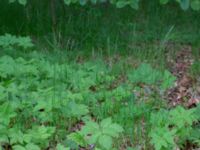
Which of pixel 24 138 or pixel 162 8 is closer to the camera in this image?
pixel 24 138

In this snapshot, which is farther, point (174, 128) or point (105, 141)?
point (174, 128)

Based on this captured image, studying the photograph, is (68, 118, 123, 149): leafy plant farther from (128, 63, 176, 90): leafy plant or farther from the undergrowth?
(128, 63, 176, 90): leafy plant

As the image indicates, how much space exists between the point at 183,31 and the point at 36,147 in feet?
13.1

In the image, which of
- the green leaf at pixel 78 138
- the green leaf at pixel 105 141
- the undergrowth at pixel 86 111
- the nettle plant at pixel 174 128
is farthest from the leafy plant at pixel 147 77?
the green leaf at pixel 105 141

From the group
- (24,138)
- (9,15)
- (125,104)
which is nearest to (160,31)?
(9,15)

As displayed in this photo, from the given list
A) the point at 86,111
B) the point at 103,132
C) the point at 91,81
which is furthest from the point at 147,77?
the point at 103,132

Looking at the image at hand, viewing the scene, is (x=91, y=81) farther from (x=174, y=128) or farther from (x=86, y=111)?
(x=174, y=128)

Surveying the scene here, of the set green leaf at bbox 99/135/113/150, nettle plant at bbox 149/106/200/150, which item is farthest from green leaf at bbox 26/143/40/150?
nettle plant at bbox 149/106/200/150

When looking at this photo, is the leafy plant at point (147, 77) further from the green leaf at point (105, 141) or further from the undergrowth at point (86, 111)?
the green leaf at point (105, 141)

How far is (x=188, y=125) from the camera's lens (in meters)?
3.52

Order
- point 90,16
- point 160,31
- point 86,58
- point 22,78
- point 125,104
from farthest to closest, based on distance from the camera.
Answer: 1. point 90,16
2. point 160,31
3. point 86,58
4. point 22,78
5. point 125,104

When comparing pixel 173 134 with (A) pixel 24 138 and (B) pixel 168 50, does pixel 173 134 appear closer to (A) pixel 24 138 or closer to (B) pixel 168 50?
(A) pixel 24 138

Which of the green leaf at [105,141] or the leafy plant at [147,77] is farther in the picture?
the leafy plant at [147,77]

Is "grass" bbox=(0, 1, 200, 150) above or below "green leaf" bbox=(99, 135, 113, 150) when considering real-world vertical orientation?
below
